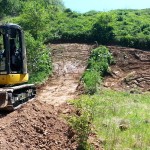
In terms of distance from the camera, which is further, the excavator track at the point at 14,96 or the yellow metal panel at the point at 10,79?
the yellow metal panel at the point at 10,79

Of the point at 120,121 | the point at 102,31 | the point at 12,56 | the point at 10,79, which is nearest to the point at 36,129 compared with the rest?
the point at 10,79

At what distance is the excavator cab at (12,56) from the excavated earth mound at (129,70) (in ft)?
38.4

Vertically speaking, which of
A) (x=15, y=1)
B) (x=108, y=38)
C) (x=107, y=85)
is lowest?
(x=107, y=85)

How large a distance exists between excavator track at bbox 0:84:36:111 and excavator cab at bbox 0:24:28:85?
0.34 meters

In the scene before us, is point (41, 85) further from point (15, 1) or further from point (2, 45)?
point (15, 1)

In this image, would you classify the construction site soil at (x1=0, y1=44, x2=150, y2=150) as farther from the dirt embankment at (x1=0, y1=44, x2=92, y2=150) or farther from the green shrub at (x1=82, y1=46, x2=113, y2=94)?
the green shrub at (x1=82, y1=46, x2=113, y2=94)

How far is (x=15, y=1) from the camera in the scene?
49.7 m

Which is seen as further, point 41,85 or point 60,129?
point 41,85

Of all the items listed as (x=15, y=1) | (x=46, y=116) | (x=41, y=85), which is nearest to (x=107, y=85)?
(x=41, y=85)

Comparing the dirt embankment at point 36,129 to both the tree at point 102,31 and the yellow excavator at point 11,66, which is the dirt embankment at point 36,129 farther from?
the tree at point 102,31

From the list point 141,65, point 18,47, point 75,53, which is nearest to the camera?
point 18,47

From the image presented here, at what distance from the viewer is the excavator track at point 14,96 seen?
13.2m

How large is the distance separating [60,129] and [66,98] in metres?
8.15

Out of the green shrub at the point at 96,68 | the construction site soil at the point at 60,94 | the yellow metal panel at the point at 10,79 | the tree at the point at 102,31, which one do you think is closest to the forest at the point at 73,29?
the tree at the point at 102,31
